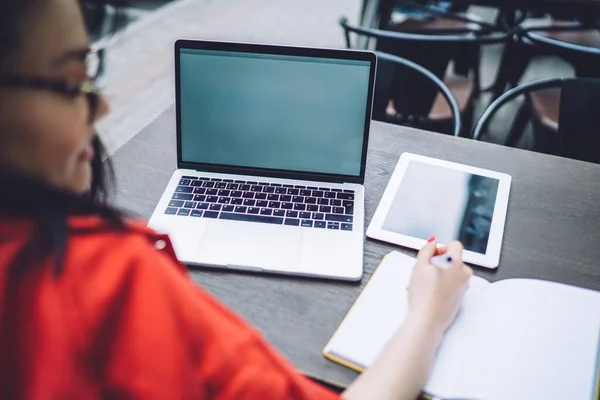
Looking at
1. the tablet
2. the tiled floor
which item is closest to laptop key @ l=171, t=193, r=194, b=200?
the tablet

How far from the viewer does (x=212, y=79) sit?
944 millimetres

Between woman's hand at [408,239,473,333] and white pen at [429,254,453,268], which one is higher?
white pen at [429,254,453,268]

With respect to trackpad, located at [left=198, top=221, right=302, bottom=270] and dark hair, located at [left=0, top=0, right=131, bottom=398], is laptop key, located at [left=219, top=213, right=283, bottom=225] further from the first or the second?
dark hair, located at [left=0, top=0, right=131, bottom=398]

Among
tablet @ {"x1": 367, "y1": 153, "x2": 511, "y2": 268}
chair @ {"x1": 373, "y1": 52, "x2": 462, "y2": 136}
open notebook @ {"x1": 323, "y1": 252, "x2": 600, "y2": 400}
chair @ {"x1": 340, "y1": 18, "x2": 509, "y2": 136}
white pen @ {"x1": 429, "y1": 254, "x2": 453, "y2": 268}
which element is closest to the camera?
open notebook @ {"x1": 323, "y1": 252, "x2": 600, "y2": 400}

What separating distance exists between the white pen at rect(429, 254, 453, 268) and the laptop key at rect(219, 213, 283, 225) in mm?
255

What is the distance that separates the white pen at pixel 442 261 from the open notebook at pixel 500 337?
44mm

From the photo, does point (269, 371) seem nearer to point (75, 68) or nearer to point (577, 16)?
point (75, 68)

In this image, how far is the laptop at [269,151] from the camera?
88cm

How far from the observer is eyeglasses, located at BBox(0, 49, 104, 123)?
421 millimetres

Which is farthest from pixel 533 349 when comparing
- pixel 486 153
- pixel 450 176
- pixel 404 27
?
pixel 404 27

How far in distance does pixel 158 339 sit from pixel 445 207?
0.65 m

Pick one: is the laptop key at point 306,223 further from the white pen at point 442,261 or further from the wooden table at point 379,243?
the white pen at point 442,261

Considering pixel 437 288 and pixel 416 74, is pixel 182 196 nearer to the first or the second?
pixel 437 288

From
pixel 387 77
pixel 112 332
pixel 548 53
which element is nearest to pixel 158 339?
pixel 112 332
